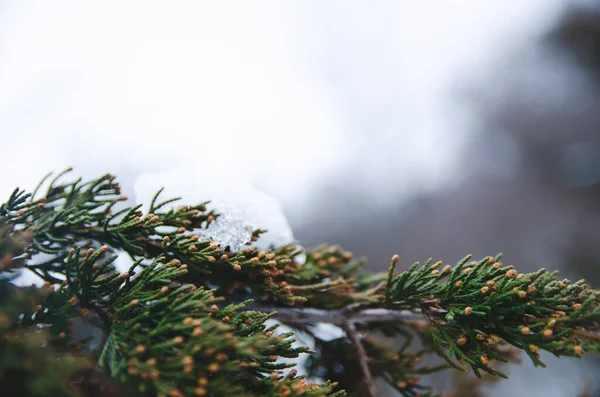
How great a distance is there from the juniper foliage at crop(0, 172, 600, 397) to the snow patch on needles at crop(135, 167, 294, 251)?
96mm

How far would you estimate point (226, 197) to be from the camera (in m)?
1.50

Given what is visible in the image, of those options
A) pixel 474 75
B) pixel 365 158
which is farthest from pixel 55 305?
pixel 474 75

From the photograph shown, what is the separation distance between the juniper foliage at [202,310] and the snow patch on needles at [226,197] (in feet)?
0.31

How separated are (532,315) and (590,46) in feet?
23.4

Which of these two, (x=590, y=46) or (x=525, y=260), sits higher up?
(x=590, y=46)

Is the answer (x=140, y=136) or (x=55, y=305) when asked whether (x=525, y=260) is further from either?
(x=55, y=305)

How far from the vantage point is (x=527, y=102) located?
853 centimetres

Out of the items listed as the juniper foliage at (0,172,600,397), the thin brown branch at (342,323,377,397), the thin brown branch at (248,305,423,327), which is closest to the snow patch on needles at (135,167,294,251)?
the juniper foliage at (0,172,600,397)

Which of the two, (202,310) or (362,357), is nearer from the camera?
(202,310)

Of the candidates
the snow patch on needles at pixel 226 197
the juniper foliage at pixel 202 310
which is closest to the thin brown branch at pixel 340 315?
the juniper foliage at pixel 202 310

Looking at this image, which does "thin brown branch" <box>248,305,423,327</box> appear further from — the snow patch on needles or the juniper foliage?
the snow patch on needles

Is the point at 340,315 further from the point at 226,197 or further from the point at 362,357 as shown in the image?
the point at 226,197

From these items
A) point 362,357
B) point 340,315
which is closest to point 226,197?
point 340,315

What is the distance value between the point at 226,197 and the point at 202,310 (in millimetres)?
538
